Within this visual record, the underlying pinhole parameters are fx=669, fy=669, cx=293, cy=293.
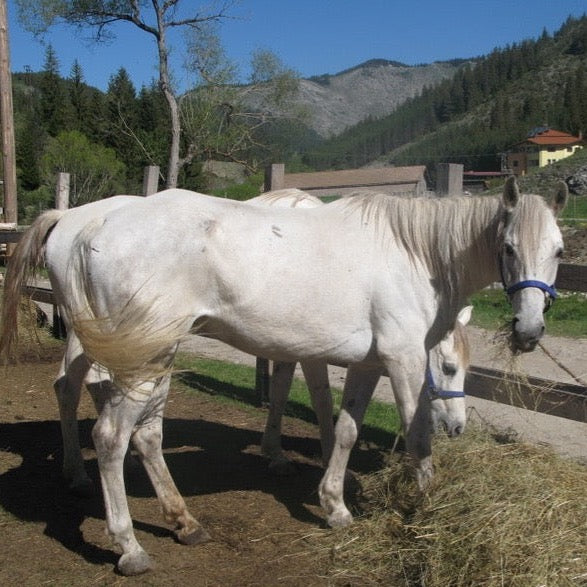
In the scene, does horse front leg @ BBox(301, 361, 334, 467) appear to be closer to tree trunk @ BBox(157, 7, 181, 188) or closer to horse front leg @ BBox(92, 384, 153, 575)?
horse front leg @ BBox(92, 384, 153, 575)

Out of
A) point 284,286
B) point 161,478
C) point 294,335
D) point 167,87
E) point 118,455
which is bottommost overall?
point 161,478

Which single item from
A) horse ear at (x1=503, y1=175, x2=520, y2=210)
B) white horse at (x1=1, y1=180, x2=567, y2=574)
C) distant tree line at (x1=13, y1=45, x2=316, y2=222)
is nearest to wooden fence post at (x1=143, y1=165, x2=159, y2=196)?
white horse at (x1=1, y1=180, x2=567, y2=574)

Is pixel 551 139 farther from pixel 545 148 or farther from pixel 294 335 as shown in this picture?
pixel 294 335

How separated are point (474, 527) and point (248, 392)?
4.06m

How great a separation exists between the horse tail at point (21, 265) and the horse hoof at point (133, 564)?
1566 millimetres

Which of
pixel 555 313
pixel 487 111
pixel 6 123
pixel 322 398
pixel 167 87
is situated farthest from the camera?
pixel 487 111

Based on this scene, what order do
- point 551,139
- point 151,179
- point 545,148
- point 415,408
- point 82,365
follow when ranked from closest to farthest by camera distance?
point 415,408 → point 82,365 → point 151,179 → point 545,148 → point 551,139

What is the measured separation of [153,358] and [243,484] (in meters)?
1.58

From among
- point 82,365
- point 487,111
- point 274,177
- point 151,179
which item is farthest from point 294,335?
point 487,111

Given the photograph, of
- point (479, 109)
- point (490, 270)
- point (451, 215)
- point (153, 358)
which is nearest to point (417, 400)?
point (490, 270)

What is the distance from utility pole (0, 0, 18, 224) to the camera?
1125cm

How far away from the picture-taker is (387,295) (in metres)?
3.38

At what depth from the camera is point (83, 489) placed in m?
4.23

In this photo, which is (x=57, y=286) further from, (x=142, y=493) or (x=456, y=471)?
(x=456, y=471)
